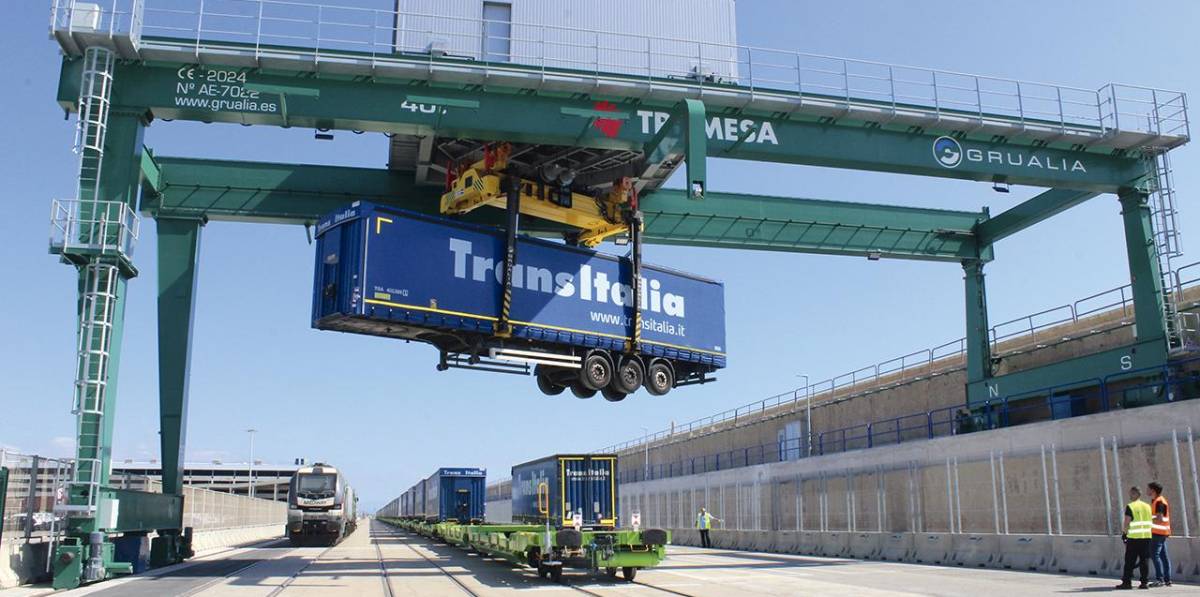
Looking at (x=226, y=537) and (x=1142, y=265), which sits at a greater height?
(x=1142, y=265)

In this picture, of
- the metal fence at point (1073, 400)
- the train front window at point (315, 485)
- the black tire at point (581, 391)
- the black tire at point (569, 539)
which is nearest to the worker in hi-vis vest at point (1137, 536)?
the metal fence at point (1073, 400)

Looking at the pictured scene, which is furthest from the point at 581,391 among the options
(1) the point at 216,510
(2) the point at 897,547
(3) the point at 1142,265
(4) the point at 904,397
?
(1) the point at 216,510

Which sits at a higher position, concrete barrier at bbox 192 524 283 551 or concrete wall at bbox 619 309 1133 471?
concrete wall at bbox 619 309 1133 471

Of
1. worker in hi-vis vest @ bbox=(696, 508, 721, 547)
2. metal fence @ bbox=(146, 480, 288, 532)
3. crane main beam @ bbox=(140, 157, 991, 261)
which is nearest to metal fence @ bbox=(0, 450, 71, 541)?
crane main beam @ bbox=(140, 157, 991, 261)

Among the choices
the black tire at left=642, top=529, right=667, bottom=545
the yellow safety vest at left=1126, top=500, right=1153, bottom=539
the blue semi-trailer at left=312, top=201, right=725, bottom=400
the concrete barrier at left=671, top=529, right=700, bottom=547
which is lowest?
the concrete barrier at left=671, top=529, right=700, bottom=547

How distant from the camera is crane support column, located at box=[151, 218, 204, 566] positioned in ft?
68.0

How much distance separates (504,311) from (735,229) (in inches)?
299

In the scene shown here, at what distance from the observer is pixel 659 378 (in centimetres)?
2080

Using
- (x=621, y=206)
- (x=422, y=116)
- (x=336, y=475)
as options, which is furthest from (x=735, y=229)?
(x=336, y=475)

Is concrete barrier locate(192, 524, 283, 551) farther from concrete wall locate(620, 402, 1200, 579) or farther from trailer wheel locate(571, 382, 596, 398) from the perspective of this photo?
concrete wall locate(620, 402, 1200, 579)

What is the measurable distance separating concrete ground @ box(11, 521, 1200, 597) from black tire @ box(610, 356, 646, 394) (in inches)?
154

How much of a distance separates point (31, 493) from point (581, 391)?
34.8 ft

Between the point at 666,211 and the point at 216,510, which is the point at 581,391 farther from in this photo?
the point at 216,510

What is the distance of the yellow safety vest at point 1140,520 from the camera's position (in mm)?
13328
